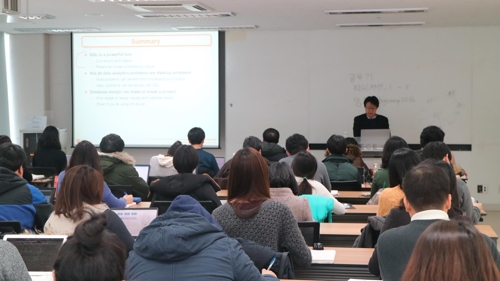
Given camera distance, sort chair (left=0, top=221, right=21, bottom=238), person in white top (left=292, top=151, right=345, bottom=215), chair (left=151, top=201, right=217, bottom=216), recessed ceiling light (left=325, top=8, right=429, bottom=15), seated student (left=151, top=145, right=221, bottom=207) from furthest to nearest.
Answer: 1. recessed ceiling light (left=325, top=8, right=429, bottom=15)
2. person in white top (left=292, top=151, right=345, bottom=215)
3. seated student (left=151, top=145, right=221, bottom=207)
4. chair (left=151, top=201, right=217, bottom=216)
5. chair (left=0, top=221, right=21, bottom=238)

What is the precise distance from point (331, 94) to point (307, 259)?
6.81m

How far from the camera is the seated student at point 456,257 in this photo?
4.71 feet

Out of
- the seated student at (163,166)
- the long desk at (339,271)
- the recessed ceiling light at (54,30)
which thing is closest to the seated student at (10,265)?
the long desk at (339,271)

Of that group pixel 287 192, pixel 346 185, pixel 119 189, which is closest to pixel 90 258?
pixel 287 192

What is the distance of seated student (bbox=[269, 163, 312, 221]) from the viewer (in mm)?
3814

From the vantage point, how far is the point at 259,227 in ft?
10.3

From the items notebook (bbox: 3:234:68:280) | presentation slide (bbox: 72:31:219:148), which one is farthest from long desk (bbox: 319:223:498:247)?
presentation slide (bbox: 72:31:219:148)

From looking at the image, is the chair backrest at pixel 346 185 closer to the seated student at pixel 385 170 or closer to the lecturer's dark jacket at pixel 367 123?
the seated student at pixel 385 170

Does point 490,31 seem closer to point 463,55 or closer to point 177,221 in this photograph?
point 463,55

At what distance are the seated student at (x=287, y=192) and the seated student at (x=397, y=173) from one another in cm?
48

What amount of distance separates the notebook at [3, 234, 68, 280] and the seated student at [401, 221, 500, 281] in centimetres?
178

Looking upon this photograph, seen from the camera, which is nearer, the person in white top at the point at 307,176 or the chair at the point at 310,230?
the chair at the point at 310,230

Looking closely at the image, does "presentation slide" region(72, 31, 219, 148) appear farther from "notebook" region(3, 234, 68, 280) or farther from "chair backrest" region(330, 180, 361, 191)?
"notebook" region(3, 234, 68, 280)

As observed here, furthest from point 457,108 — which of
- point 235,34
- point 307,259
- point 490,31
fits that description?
point 307,259
